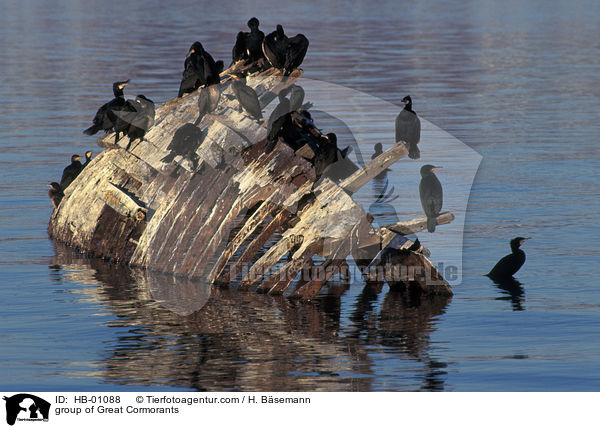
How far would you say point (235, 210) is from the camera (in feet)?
59.9

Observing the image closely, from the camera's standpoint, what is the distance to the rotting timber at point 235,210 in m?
17.6

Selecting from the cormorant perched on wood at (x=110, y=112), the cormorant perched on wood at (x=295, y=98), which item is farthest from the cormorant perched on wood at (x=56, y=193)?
the cormorant perched on wood at (x=295, y=98)

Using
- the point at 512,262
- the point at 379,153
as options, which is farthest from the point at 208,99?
the point at 379,153

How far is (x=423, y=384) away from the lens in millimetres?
14320

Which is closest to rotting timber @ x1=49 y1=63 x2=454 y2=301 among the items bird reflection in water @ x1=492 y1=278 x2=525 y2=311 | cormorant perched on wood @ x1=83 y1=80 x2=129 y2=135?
cormorant perched on wood @ x1=83 y1=80 x2=129 y2=135

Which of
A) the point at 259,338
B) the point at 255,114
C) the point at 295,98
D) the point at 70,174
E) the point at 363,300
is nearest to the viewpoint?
the point at 259,338

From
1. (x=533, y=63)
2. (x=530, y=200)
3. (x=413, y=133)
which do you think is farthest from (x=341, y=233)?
(x=533, y=63)

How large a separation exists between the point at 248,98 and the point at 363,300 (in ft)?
13.0

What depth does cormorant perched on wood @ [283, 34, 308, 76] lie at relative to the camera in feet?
Answer: 67.3

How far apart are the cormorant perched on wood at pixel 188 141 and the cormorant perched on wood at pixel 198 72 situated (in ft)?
4.38

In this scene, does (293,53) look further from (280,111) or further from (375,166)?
(375,166)

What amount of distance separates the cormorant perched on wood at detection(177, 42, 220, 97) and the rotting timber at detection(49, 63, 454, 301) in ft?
0.67

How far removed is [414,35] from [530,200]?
63096 millimetres

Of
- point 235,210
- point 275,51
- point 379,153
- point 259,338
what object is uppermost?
point 275,51
